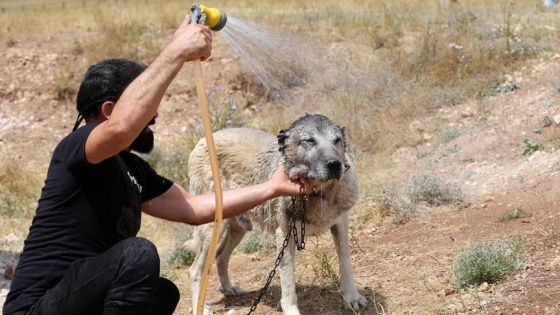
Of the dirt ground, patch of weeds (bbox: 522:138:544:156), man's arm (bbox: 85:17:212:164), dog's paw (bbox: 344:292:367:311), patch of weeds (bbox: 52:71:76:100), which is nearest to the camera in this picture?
man's arm (bbox: 85:17:212:164)

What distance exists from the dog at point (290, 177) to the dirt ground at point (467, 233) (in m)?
0.42

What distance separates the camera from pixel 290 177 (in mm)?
4609

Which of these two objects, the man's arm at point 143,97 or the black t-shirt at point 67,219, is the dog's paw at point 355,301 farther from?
the man's arm at point 143,97

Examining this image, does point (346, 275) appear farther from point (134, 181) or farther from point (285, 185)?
point (134, 181)

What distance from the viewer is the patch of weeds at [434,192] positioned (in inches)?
307

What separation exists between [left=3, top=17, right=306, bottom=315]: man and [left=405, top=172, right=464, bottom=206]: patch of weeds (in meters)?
4.43

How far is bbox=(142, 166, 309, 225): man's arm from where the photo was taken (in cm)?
430

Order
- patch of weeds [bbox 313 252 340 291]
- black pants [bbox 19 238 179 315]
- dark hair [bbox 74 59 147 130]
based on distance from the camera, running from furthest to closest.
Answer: patch of weeds [bbox 313 252 340 291] → dark hair [bbox 74 59 147 130] → black pants [bbox 19 238 179 315]

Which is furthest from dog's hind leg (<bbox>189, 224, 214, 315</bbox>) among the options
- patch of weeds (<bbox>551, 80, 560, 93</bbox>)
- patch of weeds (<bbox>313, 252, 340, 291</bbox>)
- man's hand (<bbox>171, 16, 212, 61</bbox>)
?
patch of weeds (<bbox>551, 80, 560, 93</bbox>)

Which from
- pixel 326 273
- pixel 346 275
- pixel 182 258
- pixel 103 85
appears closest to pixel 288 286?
pixel 346 275

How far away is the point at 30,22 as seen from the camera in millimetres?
18641

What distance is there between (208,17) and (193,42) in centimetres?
35

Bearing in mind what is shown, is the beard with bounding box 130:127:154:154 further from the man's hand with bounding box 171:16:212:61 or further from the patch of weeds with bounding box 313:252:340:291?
the patch of weeds with bounding box 313:252:340:291

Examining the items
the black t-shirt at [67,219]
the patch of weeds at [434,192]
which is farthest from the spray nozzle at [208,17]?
the patch of weeds at [434,192]
